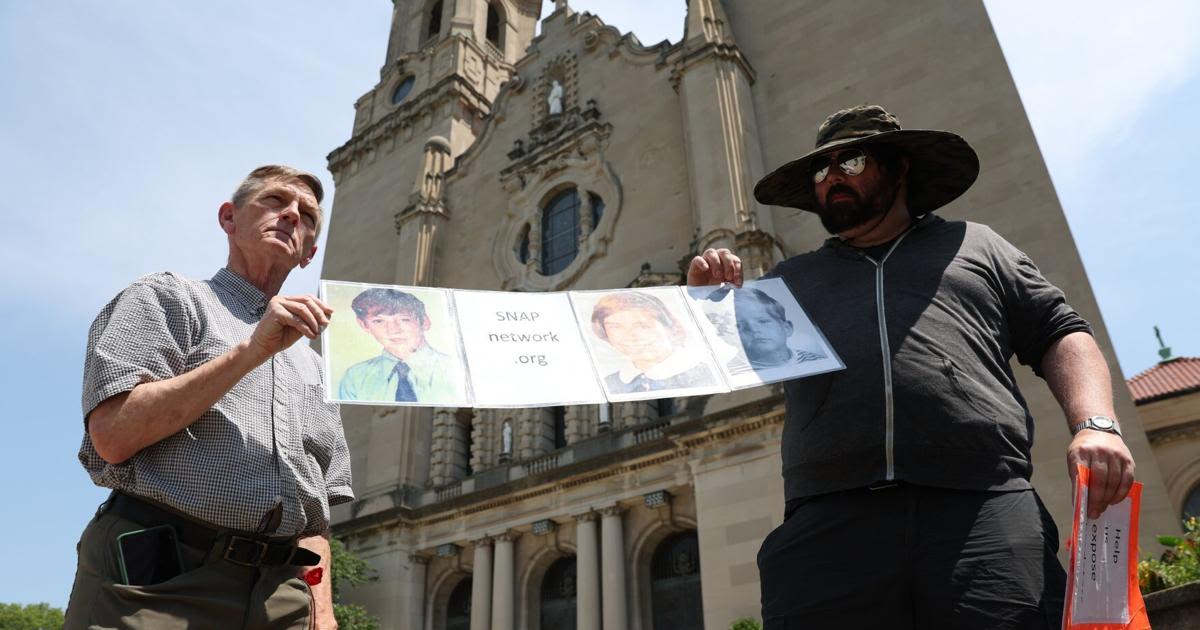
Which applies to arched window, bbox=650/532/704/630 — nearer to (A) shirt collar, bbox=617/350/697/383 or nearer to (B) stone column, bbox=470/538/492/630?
(B) stone column, bbox=470/538/492/630

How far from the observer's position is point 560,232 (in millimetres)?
22891

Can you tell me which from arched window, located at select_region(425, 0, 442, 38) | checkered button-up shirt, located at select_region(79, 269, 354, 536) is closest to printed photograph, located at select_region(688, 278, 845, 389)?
checkered button-up shirt, located at select_region(79, 269, 354, 536)

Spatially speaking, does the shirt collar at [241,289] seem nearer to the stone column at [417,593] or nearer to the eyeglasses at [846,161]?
the eyeglasses at [846,161]

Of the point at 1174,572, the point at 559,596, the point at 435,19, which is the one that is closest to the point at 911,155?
the point at 1174,572

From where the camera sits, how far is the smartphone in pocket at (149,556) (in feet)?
7.03

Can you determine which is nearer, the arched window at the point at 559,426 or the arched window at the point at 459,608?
the arched window at the point at 459,608

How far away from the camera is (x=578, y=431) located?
1888 cm

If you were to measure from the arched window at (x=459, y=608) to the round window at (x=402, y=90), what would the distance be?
21937 millimetres

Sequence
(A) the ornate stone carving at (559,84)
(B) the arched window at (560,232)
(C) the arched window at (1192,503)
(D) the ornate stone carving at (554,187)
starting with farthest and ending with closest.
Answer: (A) the ornate stone carving at (559,84) → (B) the arched window at (560,232) → (D) the ornate stone carving at (554,187) → (C) the arched window at (1192,503)

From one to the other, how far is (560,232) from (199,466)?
20804 mm

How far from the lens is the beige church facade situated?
47.3 ft

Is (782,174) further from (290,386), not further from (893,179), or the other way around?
(290,386)

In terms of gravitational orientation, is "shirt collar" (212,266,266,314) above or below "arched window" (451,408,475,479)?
below

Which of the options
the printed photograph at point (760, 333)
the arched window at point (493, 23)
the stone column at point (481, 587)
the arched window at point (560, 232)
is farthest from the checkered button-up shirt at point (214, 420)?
the arched window at point (493, 23)
